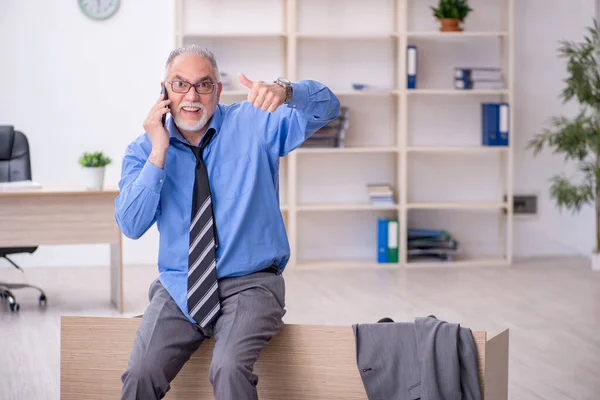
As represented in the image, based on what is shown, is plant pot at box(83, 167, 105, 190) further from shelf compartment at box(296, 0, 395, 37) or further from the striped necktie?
the striped necktie

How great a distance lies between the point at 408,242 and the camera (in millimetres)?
6691

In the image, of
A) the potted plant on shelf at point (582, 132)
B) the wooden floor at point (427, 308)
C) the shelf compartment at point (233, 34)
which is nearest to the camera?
the wooden floor at point (427, 308)

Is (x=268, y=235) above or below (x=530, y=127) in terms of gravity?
below

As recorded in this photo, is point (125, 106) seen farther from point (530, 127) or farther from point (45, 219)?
point (530, 127)

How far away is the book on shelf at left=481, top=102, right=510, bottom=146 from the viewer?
6.57 metres

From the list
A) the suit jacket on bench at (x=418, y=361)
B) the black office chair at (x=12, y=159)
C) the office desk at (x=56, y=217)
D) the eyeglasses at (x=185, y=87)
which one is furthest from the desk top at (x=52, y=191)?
the suit jacket on bench at (x=418, y=361)

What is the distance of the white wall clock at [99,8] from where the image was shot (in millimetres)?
6500

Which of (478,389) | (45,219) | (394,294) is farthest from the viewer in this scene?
(394,294)

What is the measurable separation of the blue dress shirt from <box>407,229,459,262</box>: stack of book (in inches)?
157

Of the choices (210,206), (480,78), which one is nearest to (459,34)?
(480,78)

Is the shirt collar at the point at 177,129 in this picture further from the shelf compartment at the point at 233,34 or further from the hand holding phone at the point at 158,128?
the shelf compartment at the point at 233,34

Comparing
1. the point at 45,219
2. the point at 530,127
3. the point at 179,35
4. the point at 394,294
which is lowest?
the point at 394,294

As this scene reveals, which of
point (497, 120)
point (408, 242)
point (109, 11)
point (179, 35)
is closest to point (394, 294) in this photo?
point (408, 242)

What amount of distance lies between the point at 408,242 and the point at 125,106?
2244 millimetres
